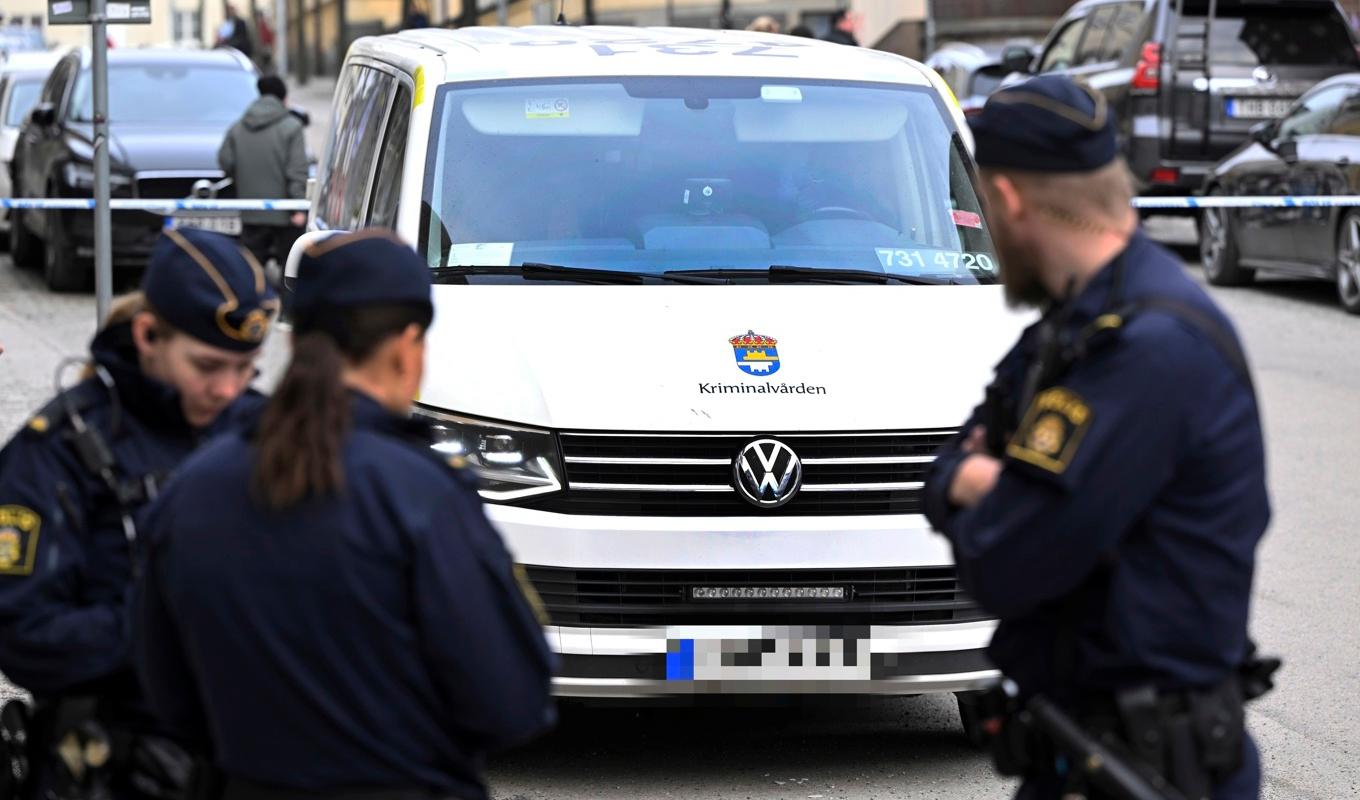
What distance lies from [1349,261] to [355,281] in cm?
1222

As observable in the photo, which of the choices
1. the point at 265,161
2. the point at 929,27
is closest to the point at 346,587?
the point at 265,161

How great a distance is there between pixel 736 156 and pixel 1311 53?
11.6 m

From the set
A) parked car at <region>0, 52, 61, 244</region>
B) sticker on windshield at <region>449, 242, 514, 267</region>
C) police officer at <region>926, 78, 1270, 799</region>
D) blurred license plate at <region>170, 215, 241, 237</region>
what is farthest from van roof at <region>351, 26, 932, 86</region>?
parked car at <region>0, 52, 61, 244</region>

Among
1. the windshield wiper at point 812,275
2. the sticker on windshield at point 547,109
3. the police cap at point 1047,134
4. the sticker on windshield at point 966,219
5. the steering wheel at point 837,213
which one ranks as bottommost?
the windshield wiper at point 812,275

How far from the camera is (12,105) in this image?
1933cm

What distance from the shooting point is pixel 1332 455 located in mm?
9727

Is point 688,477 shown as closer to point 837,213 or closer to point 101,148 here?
point 837,213

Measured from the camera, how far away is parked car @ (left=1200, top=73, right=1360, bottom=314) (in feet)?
45.0

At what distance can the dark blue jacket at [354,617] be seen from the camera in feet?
7.89

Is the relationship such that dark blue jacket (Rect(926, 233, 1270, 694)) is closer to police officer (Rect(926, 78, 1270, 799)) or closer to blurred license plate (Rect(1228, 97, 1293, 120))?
police officer (Rect(926, 78, 1270, 799))

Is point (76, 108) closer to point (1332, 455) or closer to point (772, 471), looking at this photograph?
point (1332, 455)

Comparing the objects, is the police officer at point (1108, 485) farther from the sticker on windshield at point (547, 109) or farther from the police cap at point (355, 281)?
the sticker on windshield at point (547, 109)

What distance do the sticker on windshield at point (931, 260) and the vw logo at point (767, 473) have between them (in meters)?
1.16

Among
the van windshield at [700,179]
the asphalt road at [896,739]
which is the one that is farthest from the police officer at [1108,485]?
the van windshield at [700,179]
